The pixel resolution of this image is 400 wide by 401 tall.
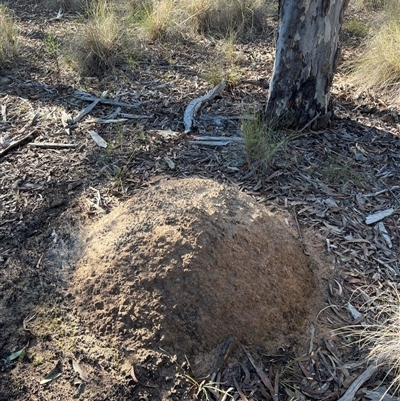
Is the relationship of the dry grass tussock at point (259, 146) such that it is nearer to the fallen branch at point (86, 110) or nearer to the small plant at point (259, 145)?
the small plant at point (259, 145)

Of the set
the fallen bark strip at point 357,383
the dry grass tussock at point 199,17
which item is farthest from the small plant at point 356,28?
the fallen bark strip at point 357,383

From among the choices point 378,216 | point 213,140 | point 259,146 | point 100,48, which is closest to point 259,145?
point 259,146

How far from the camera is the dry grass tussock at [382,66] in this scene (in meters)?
4.73

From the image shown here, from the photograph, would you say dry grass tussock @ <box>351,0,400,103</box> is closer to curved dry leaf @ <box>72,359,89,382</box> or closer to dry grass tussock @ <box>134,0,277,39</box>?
dry grass tussock @ <box>134,0,277,39</box>

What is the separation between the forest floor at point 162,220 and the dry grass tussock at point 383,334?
0.04m

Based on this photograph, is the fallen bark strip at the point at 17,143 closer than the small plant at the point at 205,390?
No

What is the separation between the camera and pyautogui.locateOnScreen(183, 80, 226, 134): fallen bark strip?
163 inches

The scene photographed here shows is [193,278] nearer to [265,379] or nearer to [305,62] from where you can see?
[265,379]

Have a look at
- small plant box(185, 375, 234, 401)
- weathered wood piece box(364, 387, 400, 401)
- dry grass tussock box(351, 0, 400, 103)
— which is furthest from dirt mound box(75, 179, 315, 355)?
dry grass tussock box(351, 0, 400, 103)

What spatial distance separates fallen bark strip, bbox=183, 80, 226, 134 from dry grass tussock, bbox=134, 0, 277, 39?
1.61 metres

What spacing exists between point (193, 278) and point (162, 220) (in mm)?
354

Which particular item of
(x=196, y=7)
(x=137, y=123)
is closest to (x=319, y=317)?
(x=137, y=123)

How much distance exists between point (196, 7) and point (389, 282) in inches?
180

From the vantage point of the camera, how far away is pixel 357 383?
2197mm
